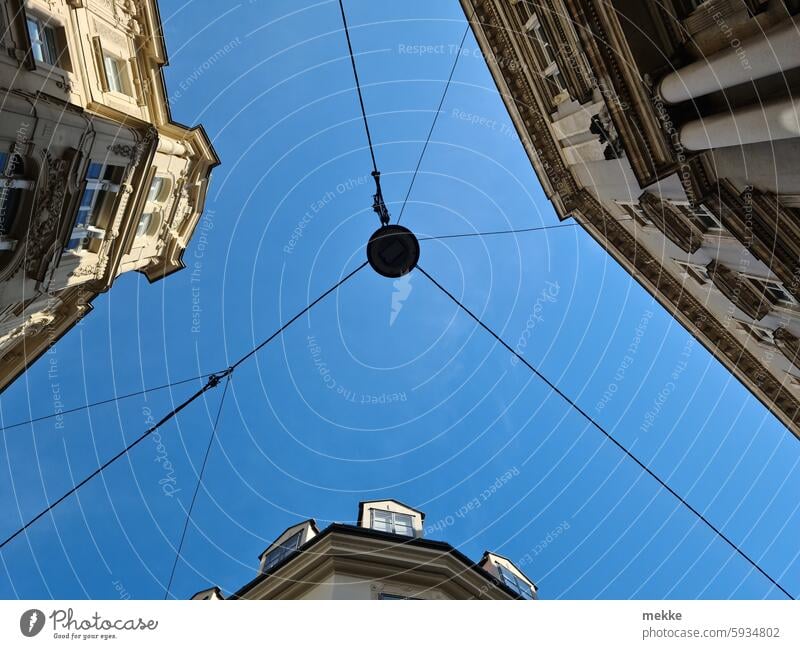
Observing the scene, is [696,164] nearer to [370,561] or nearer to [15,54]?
[370,561]

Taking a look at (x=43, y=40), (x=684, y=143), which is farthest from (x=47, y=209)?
(x=684, y=143)

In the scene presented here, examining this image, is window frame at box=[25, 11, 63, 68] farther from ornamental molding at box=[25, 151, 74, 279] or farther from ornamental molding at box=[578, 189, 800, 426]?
ornamental molding at box=[578, 189, 800, 426]

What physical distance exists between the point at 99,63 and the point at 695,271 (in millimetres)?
27909

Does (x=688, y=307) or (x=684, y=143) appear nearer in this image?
(x=684, y=143)

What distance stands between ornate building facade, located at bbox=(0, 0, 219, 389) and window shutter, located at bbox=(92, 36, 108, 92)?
1.5 inches

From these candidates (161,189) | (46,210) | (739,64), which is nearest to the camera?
(739,64)

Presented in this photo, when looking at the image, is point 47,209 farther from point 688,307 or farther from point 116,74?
point 688,307

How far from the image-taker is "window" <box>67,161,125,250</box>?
48.6ft

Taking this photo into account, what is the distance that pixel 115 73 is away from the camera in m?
17.0

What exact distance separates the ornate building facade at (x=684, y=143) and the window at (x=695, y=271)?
0.09m

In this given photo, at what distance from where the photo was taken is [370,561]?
539 inches

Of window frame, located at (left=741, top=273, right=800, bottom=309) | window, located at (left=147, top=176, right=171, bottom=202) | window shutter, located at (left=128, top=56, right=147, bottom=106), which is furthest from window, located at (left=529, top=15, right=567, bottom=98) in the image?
window, located at (left=147, top=176, right=171, bottom=202)
